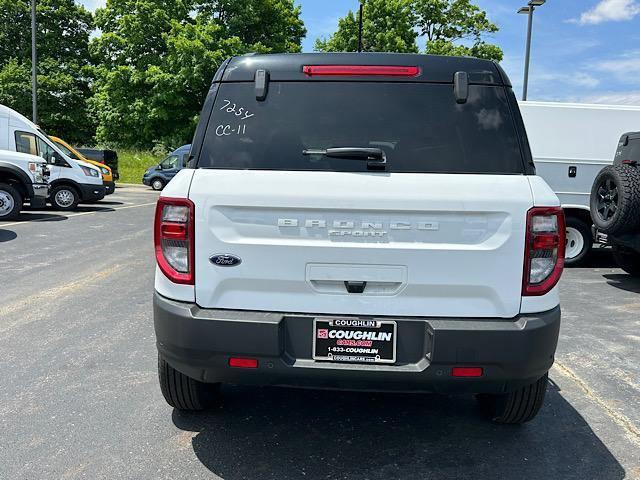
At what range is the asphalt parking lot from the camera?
293cm

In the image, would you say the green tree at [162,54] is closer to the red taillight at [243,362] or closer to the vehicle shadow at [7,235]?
the vehicle shadow at [7,235]

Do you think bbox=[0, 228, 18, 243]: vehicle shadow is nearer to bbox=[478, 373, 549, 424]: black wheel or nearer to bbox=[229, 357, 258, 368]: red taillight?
bbox=[229, 357, 258, 368]: red taillight

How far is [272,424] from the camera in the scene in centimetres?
340

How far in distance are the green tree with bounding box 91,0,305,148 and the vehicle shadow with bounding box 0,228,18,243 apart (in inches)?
898

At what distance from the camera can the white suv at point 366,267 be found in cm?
261

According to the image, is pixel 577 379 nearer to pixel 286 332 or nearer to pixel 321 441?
pixel 321 441

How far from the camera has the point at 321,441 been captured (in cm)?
320

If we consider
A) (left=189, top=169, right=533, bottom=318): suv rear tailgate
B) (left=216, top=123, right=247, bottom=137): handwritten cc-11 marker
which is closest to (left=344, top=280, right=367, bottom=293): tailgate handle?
(left=189, top=169, right=533, bottom=318): suv rear tailgate

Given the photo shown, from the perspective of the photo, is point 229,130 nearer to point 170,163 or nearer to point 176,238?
point 176,238

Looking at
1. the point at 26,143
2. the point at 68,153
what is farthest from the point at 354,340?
the point at 68,153

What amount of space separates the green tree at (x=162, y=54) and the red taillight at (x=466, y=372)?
31785 mm

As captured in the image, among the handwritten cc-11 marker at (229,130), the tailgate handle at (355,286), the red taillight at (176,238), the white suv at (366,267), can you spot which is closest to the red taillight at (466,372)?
the white suv at (366,267)

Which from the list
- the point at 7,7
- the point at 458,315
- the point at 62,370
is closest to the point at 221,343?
the point at 458,315

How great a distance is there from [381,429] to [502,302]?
1.19 m
